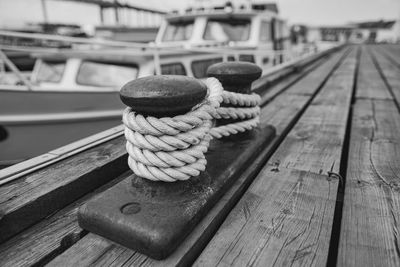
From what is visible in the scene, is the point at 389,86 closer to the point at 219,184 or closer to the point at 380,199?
the point at 380,199

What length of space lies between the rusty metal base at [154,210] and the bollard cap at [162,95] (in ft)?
0.84

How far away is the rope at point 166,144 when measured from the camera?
0.94 m

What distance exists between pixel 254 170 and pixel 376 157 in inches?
25.1

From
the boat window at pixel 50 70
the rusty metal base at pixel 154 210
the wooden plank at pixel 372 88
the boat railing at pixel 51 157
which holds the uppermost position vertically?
the boat window at pixel 50 70

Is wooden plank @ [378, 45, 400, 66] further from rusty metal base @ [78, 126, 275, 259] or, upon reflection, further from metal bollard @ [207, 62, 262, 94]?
rusty metal base @ [78, 126, 275, 259]

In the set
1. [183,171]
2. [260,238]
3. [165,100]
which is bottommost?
[260,238]

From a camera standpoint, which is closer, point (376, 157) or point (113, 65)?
point (376, 157)

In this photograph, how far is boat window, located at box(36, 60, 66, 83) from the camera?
4.78 meters

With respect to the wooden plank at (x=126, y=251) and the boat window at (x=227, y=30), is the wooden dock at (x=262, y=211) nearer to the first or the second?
the wooden plank at (x=126, y=251)

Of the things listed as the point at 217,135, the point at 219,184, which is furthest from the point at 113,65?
the point at 219,184

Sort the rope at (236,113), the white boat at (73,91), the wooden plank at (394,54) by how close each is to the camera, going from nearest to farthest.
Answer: the rope at (236,113)
the white boat at (73,91)
the wooden plank at (394,54)

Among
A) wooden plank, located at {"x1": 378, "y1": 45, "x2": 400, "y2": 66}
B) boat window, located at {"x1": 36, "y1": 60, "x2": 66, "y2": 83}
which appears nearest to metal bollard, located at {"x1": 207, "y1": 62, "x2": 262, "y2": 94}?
boat window, located at {"x1": 36, "y1": 60, "x2": 66, "y2": 83}

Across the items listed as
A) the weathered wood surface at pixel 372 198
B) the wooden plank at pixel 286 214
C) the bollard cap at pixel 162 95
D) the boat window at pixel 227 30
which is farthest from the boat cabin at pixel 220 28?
the bollard cap at pixel 162 95

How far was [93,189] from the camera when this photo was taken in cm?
118
